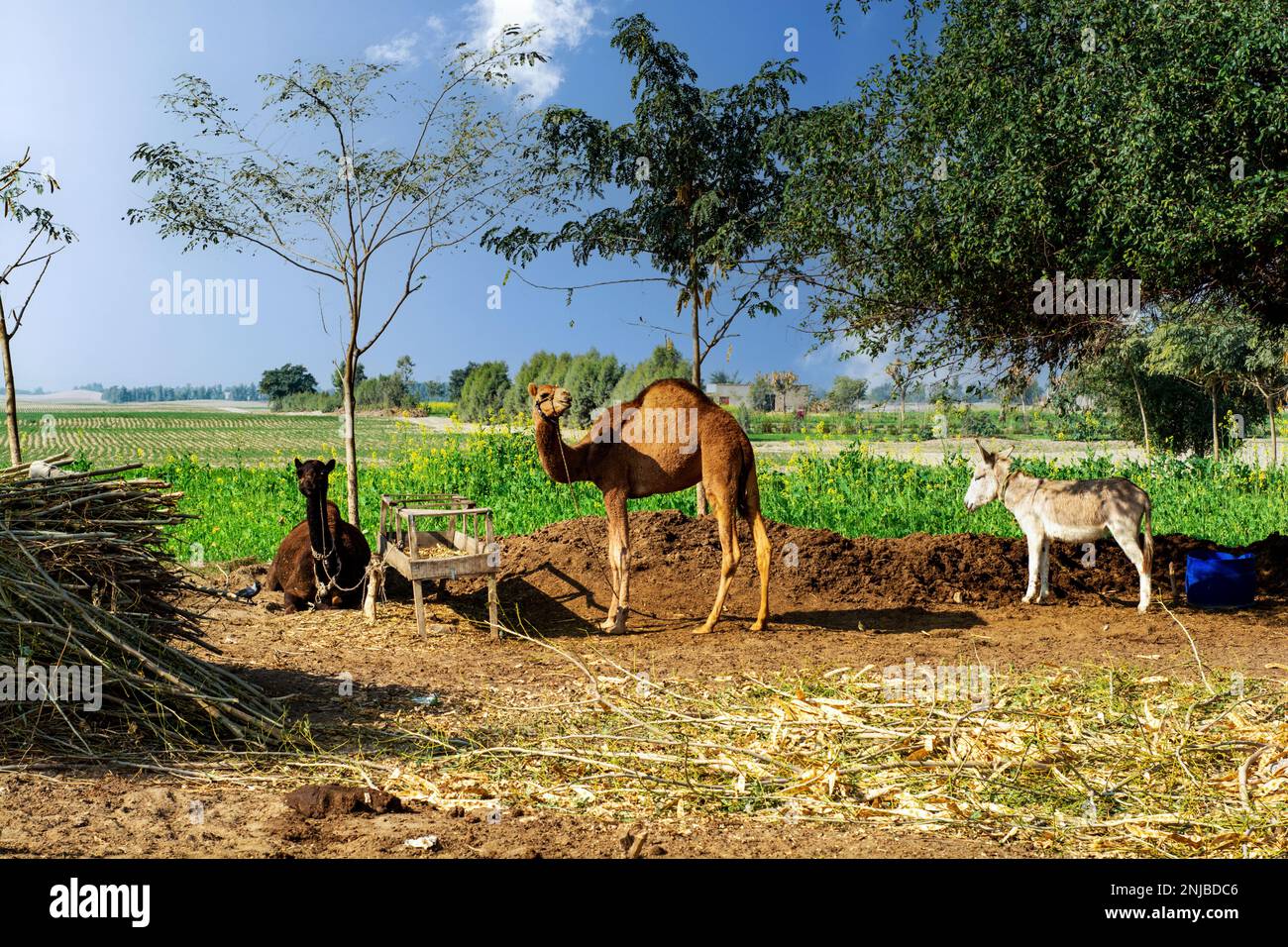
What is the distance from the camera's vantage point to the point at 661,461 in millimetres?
10391

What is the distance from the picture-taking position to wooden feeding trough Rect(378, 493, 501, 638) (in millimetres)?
9688

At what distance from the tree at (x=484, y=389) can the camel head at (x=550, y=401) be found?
40.9 metres

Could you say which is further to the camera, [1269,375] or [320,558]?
[1269,375]

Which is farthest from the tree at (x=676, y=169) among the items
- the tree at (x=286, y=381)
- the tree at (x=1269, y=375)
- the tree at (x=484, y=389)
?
the tree at (x=286, y=381)

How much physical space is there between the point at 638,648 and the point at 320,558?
3580 millimetres

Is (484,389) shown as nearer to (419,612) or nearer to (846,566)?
(846,566)

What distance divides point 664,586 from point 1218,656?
543 centimetres

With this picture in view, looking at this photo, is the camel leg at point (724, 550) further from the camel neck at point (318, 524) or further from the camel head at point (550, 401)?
the camel neck at point (318, 524)

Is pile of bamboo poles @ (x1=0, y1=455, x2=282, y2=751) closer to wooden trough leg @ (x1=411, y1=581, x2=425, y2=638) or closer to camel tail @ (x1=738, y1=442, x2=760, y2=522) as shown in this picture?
wooden trough leg @ (x1=411, y1=581, x2=425, y2=638)

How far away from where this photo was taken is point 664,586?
1188 centimetres

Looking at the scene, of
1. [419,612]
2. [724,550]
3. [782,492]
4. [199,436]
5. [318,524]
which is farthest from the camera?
[199,436]

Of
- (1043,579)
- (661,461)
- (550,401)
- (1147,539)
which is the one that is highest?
(550,401)

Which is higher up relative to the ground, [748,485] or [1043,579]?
[748,485]

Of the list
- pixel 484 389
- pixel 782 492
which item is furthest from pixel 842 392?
pixel 782 492
